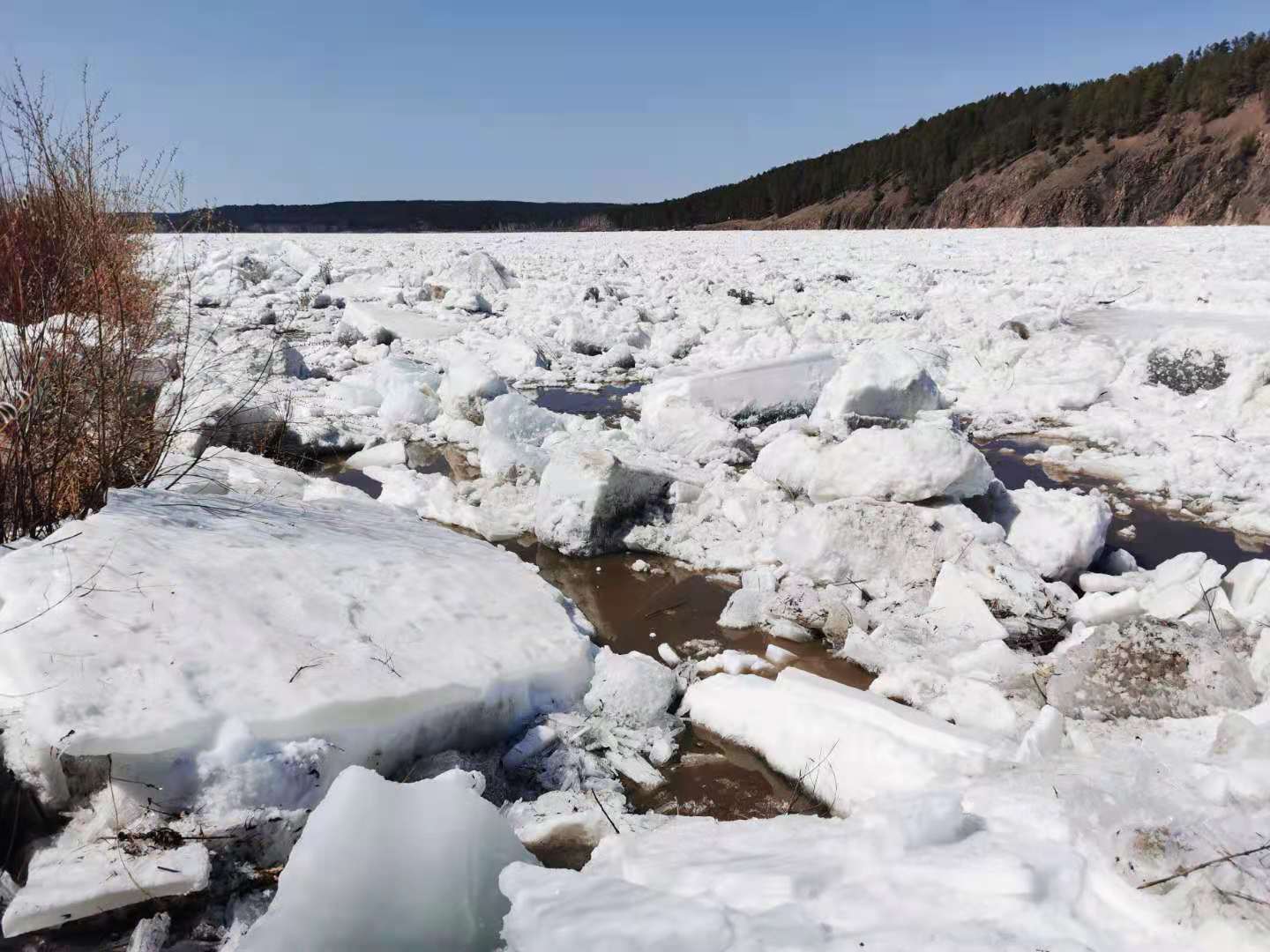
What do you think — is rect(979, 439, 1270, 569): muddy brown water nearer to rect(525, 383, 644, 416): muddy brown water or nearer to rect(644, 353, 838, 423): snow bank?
rect(644, 353, 838, 423): snow bank

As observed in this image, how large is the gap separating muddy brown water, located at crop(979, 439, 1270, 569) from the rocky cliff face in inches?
1110

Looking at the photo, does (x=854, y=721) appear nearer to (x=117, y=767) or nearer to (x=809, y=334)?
(x=117, y=767)

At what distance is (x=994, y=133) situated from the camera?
41531 mm

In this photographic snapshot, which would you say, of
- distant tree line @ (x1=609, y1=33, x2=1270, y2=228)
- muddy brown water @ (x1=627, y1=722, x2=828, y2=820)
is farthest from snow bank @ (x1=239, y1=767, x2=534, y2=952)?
distant tree line @ (x1=609, y1=33, x2=1270, y2=228)

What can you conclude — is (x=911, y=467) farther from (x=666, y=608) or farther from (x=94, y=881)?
(x=94, y=881)

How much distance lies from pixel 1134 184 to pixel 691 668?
121 ft

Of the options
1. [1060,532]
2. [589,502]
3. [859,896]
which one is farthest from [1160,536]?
[859,896]

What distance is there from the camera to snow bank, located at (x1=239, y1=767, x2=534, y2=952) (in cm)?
134

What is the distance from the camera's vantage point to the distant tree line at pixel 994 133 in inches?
1257

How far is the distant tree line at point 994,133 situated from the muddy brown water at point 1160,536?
3457cm

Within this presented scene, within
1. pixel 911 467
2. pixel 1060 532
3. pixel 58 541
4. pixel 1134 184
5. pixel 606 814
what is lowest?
pixel 606 814

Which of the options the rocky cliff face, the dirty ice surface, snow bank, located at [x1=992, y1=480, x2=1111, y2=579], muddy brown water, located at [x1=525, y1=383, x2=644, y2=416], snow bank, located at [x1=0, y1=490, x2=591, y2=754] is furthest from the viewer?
the rocky cliff face

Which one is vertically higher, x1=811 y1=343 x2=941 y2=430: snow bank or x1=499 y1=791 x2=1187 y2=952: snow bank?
x1=811 y1=343 x2=941 y2=430: snow bank

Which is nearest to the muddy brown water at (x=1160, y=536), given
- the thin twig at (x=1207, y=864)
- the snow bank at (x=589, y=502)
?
the snow bank at (x=589, y=502)
